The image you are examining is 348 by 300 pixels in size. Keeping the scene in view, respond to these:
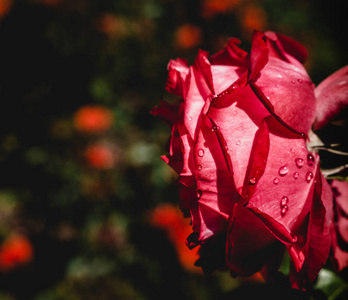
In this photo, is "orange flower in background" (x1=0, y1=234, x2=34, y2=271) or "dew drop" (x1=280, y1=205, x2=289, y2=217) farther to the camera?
"orange flower in background" (x1=0, y1=234, x2=34, y2=271)

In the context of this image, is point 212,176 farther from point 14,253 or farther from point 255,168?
point 14,253

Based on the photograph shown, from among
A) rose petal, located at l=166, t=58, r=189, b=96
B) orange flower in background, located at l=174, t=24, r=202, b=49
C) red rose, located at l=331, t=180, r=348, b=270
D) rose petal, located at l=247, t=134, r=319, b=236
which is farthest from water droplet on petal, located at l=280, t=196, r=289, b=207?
orange flower in background, located at l=174, t=24, r=202, b=49

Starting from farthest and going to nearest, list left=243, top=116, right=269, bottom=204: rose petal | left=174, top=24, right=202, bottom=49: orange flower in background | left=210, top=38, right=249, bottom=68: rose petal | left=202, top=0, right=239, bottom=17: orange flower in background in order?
left=202, top=0, right=239, bottom=17: orange flower in background, left=174, top=24, right=202, bottom=49: orange flower in background, left=210, top=38, right=249, bottom=68: rose petal, left=243, top=116, right=269, bottom=204: rose petal

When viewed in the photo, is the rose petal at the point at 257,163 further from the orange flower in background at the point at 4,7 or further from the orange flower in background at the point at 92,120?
the orange flower in background at the point at 4,7

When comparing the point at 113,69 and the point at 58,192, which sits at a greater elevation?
the point at 113,69

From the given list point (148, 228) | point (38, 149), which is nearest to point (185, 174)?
point (148, 228)

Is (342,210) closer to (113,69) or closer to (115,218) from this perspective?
(115,218)

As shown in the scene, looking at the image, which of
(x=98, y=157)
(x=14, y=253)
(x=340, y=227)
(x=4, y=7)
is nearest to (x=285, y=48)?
(x=340, y=227)

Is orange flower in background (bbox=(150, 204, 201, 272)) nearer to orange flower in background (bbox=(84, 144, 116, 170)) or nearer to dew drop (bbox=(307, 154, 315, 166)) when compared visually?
orange flower in background (bbox=(84, 144, 116, 170))
